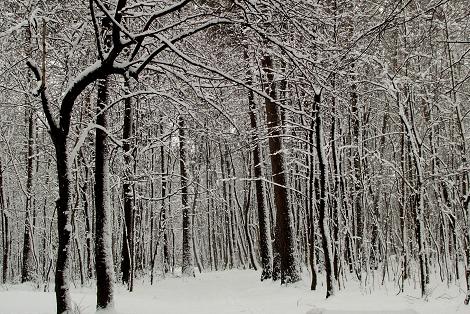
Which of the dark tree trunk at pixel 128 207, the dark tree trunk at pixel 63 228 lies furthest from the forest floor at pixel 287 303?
the dark tree trunk at pixel 128 207

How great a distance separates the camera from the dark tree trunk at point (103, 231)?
7.50 metres

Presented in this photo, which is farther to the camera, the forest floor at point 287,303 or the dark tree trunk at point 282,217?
the dark tree trunk at point 282,217

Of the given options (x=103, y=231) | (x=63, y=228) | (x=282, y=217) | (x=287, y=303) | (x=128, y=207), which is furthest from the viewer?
(x=128, y=207)

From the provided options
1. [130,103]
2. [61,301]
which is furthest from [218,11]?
[130,103]

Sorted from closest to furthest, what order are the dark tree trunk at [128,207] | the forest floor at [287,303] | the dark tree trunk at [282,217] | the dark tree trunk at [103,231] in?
the forest floor at [287,303] → the dark tree trunk at [103,231] → the dark tree trunk at [282,217] → the dark tree trunk at [128,207]

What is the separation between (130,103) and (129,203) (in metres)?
3.10

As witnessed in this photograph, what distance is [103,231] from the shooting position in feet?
25.3

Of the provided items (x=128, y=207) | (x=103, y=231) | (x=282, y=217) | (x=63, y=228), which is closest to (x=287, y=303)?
(x=103, y=231)

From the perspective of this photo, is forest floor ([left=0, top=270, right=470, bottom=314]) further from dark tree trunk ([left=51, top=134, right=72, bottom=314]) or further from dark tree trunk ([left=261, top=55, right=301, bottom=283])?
dark tree trunk ([left=51, top=134, right=72, bottom=314])

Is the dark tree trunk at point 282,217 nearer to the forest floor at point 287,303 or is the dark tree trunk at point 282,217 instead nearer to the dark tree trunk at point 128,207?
the forest floor at point 287,303

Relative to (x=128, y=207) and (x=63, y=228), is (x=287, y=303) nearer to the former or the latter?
(x=63, y=228)

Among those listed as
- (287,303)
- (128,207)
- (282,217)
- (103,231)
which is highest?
(128,207)

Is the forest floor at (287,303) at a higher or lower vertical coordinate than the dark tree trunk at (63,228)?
lower

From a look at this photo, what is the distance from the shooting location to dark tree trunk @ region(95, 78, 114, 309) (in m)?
7.50
